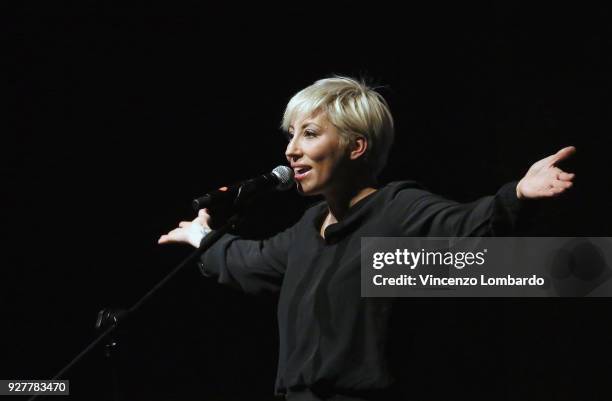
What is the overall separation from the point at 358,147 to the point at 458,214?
37cm

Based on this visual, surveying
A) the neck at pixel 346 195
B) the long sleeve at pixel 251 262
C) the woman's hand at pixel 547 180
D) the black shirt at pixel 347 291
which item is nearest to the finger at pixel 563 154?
the woman's hand at pixel 547 180

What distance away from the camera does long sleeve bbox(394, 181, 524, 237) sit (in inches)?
53.2

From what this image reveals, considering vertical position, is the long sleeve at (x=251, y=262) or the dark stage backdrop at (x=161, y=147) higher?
the dark stage backdrop at (x=161, y=147)

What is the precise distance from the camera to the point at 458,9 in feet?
8.59

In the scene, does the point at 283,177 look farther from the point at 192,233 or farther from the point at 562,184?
the point at 562,184

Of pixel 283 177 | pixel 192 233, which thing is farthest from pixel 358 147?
pixel 192 233

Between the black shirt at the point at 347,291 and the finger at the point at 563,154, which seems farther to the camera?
the black shirt at the point at 347,291

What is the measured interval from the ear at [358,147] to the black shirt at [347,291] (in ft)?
0.35

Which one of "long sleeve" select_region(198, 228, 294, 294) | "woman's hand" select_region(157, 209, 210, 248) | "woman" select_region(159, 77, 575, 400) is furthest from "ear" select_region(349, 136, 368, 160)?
"woman's hand" select_region(157, 209, 210, 248)

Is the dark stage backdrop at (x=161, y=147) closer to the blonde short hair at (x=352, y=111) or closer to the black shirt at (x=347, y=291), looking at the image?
the blonde short hair at (x=352, y=111)

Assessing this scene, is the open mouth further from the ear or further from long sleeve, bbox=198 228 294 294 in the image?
long sleeve, bbox=198 228 294 294

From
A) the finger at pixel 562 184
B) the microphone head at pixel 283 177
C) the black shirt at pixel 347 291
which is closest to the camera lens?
the finger at pixel 562 184

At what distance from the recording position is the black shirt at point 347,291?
152 cm

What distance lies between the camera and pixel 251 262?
195 cm
